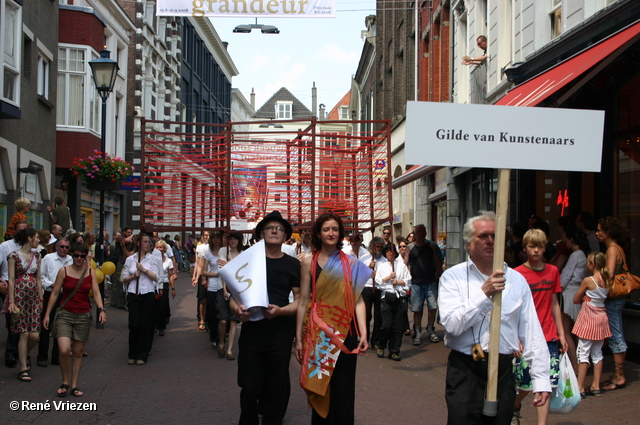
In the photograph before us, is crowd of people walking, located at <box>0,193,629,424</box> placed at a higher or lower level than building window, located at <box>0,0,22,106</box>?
lower

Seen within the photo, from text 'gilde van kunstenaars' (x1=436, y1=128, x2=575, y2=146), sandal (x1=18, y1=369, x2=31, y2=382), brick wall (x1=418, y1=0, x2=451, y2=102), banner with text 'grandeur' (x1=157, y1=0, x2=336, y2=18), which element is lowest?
sandal (x1=18, y1=369, x2=31, y2=382)

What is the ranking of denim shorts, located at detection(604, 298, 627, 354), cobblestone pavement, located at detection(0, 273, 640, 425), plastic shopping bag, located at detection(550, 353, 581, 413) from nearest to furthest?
plastic shopping bag, located at detection(550, 353, 581, 413), cobblestone pavement, located at detection(0, 273, 640, 425), denim shorts, located at detection(604, 298, 627, 354)

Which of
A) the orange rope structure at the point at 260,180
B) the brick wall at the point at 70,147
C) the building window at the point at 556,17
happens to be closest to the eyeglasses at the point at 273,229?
the orange rope structure at the point at 260,180

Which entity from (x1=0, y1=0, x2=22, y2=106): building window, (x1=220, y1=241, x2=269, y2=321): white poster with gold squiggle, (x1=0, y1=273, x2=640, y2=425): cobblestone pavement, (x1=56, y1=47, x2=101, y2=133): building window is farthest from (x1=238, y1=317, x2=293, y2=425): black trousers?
(x1=56, y1=47, x2=101, y2=133): building window

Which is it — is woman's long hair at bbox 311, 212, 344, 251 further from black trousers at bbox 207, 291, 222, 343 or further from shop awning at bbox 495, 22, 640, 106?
black trousers at bbox 207, 291, 222, 343

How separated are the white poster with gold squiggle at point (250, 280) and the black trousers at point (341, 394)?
73 centimetres

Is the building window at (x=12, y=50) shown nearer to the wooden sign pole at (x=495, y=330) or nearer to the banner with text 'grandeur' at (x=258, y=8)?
the banner with text 'grandeur' at (x=258, y=8)

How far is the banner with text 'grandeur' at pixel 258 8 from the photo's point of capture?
11992mm

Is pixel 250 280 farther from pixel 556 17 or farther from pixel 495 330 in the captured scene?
pixel 556 17

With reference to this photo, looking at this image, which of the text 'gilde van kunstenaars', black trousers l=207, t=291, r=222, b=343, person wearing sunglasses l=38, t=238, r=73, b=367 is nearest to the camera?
the text 'gilde van kunstenaars'

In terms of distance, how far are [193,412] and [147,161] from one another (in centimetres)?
425

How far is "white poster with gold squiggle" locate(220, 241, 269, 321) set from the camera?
562cm

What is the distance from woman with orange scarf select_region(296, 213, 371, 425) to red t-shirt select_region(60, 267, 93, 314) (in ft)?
11.0

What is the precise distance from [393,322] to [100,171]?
26.0 ft
